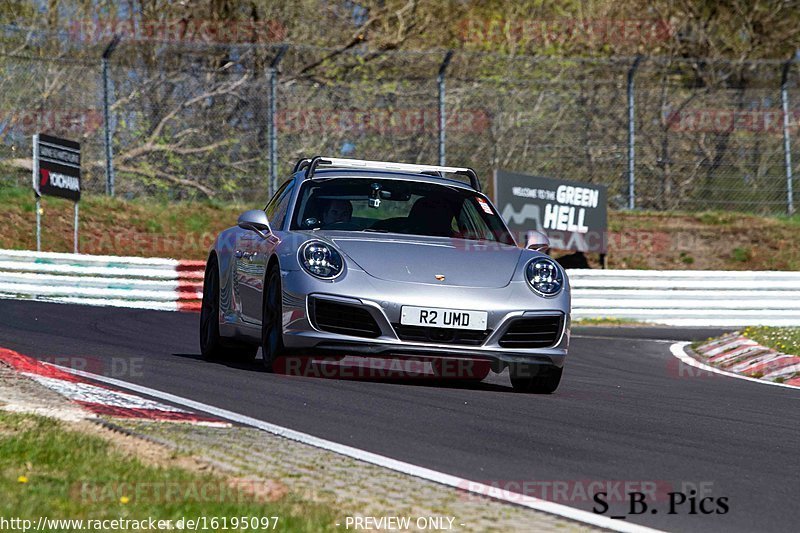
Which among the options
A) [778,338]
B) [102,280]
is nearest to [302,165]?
[778,338]

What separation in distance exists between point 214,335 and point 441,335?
2490 mm

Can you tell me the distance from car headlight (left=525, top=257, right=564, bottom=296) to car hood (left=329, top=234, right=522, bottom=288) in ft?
0.36

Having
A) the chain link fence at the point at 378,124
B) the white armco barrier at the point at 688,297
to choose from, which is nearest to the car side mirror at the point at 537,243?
the white armco barrier at the point at 688,297

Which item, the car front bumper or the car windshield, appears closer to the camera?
the car front bumper

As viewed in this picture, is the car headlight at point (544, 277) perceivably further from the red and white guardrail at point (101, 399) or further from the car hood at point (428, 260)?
the red and white guardrail at point (101, 399)

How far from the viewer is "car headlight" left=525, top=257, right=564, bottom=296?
27.7 ft

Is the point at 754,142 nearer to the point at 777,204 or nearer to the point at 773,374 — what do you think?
the point at 777,204

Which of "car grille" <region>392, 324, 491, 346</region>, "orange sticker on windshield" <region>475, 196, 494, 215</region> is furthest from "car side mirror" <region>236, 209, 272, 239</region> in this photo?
"orange sticker on windshield" <region>475, 196, 494, 215</region>

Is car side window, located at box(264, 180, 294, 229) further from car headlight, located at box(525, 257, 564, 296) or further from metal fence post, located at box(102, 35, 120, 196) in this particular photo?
metal fence post, located at box(102, 35, 120, 196)

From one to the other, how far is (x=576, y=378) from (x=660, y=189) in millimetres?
17377

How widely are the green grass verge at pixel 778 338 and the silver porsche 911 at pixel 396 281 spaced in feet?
14.8

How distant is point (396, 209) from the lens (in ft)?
30.1

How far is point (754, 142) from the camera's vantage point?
85.5 feet

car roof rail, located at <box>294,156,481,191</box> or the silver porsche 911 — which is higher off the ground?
car roof rail, located at <box>294,156,481,191</box>
